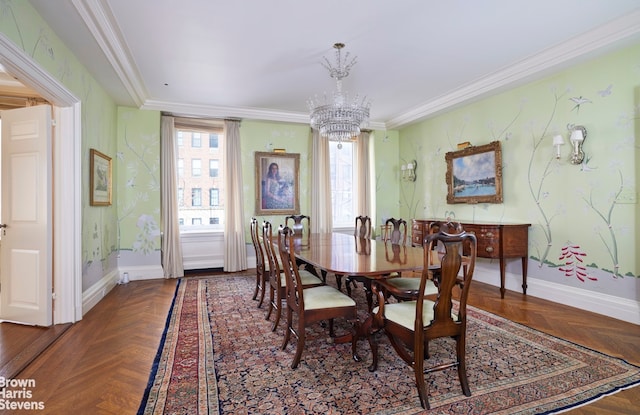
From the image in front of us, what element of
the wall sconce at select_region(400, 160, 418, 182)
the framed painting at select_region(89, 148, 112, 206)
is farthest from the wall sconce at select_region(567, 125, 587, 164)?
the framed painting at select_region(89, 148, 112, 206)

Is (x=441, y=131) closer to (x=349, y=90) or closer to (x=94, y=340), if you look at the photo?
(x=349, y=90)

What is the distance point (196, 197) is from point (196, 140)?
1.03m

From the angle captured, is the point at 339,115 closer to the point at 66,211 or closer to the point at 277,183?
the point at 277,183

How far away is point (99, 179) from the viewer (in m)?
4.04

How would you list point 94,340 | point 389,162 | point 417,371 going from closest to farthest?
point 417,371 < point 94,340 < point 389,162

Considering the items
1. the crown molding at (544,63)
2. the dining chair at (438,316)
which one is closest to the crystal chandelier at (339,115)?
the crown molding at (544,63)

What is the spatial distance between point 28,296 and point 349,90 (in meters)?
4.49

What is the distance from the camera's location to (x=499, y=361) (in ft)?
7.62

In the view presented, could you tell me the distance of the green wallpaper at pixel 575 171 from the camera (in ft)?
10.5

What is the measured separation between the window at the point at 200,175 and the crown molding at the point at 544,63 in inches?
151

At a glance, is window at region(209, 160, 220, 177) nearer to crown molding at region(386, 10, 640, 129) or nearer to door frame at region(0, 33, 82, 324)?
door frame at region(0, 33, 82, 324)

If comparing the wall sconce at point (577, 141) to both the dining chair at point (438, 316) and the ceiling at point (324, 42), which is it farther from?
the dining chair at point (438, 316)

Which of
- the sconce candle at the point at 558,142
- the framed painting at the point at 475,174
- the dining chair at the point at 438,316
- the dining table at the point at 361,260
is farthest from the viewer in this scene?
the framed painting at the point at 475,174

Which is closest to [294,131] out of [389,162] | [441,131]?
[389,162]
